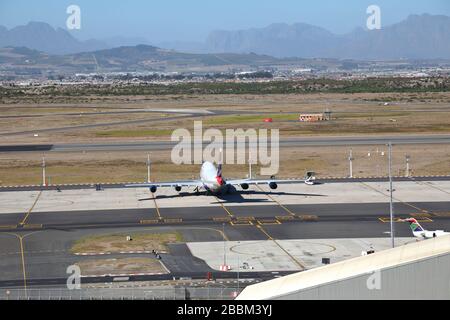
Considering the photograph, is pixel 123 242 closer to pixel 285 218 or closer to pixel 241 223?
pixel 241 223

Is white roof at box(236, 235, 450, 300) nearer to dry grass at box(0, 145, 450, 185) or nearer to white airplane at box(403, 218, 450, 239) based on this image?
white airplane at box(403, 218, 450, 239)

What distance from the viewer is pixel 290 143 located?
16600cm

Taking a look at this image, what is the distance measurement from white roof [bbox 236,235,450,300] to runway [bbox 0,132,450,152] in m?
119

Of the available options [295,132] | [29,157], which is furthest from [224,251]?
[295,132]

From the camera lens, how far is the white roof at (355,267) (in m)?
39.8

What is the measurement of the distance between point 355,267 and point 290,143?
125m

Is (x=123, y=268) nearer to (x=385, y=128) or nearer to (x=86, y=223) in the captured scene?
(x=86, y=223)

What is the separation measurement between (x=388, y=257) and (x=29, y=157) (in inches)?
4691

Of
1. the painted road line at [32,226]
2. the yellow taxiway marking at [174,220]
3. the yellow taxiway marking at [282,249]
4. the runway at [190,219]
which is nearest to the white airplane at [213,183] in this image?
the runway at [190,219]

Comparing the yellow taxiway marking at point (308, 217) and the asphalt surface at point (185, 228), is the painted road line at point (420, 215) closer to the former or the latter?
the asphalt surface at point (185, 228)

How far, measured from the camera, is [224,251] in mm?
77500

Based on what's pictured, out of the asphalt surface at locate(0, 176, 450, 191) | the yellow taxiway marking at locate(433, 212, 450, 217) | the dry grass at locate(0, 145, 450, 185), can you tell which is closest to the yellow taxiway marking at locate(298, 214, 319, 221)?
the yellow taxiway marking at locate(433, 212, 450, 217)

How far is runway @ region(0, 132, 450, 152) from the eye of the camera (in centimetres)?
16225

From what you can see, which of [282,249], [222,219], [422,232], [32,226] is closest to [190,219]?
[222,219]
